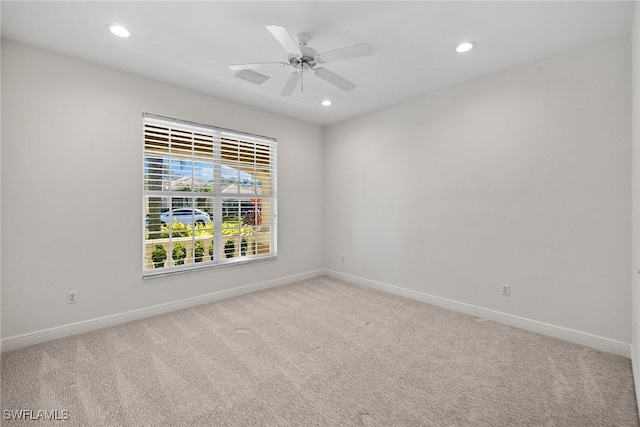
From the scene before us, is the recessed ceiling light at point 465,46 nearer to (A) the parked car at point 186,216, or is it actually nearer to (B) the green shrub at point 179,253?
(A) the parked car at point 186,216

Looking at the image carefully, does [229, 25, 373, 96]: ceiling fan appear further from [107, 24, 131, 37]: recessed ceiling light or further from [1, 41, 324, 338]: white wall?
[1, 41, 324, 338]: white wall

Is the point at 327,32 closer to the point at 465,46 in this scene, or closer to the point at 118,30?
the point at 465,46

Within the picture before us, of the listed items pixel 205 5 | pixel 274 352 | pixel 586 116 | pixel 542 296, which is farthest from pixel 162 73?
pixel 542 296

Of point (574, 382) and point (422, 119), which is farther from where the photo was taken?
point (422, 119)

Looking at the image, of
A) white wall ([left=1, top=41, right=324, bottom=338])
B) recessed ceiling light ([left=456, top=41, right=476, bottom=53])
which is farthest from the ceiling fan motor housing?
white wall ([left=1, top=41, right=324, bottom=338])

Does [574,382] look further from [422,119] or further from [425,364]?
[422,119]

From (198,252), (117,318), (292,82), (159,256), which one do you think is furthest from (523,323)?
Result: (117,318)

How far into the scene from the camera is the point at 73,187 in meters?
2.74

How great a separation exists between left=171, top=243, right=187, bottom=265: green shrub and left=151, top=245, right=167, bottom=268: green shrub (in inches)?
3.9

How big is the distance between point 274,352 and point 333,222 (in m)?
2.77

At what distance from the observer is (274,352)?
96.4 inches

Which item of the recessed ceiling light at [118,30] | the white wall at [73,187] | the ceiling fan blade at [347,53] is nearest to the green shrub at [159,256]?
the white wall at [73,187]

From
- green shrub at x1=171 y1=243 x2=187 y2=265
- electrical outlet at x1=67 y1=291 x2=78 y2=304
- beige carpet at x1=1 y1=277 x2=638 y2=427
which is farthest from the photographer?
green shrub at x1=171 y1=243 x2=187 y2=265

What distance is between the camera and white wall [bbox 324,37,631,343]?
2.42 meters
